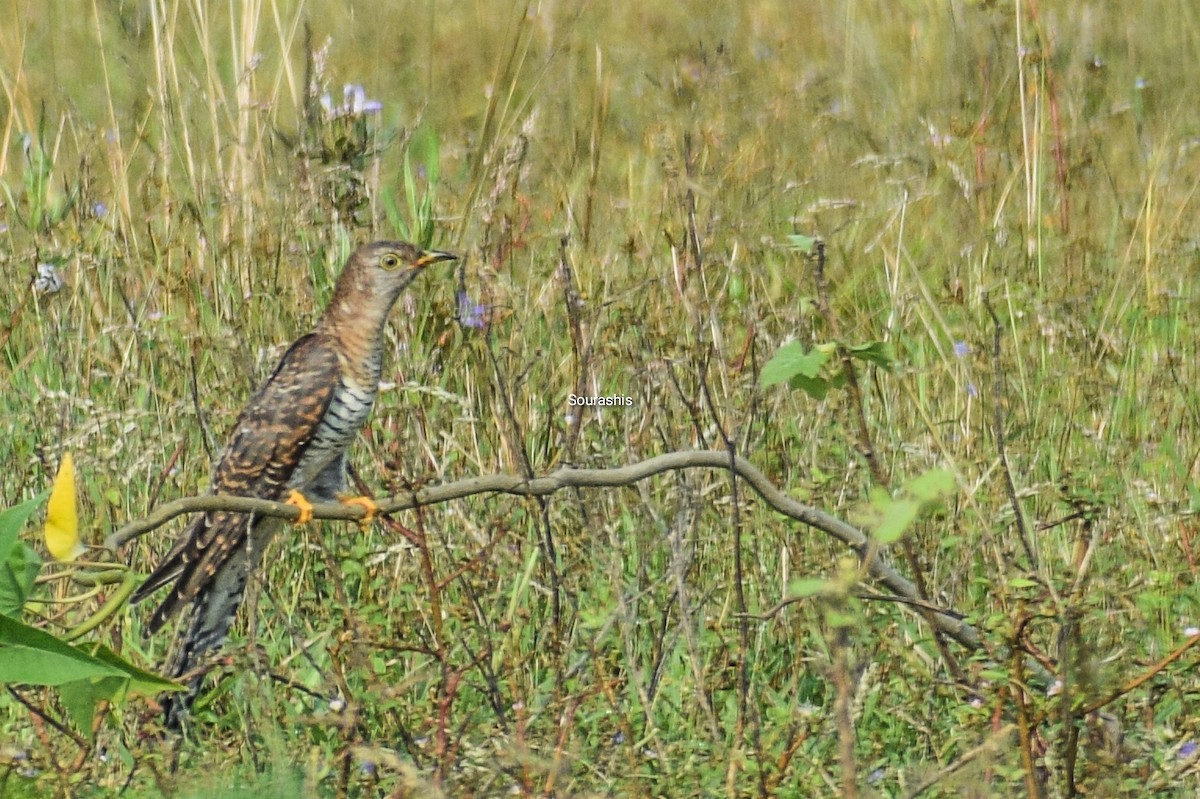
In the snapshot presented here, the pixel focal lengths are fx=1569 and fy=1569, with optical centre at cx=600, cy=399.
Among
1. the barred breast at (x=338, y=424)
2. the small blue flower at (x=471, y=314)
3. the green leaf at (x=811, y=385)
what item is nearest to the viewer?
the green leaf at (x=811, y=385)

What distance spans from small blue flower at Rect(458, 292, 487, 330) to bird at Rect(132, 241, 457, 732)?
7.0 inches

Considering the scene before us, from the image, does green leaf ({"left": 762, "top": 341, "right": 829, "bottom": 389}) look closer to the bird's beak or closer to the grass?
the grass

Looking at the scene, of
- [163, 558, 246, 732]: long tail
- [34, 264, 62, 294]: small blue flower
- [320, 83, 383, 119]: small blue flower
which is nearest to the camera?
[163, 558, 246, 732]: long tail

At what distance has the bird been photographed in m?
3.14

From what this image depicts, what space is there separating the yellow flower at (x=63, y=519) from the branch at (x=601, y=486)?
0.07m

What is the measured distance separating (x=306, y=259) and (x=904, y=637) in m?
1.90

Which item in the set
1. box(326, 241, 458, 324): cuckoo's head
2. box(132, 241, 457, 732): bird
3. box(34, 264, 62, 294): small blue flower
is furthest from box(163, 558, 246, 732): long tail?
box(34, 264, 62, 294): small blue flower

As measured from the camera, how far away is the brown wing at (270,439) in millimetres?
3197

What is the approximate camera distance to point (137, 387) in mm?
3877

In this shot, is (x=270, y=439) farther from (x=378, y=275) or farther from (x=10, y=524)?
→ (x=10, y=524)

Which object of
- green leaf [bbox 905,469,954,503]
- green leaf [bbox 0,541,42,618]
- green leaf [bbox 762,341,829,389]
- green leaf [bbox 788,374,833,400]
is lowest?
green leaf [bbox 0,541,42,618]

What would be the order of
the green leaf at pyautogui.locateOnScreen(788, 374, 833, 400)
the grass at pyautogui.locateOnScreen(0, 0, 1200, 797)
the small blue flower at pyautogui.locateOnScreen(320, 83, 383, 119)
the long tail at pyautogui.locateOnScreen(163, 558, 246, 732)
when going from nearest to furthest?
1. the green leaf at pyautogui.locateOnScreen(788, 374, 833, 400)
2. the grass at pyautogui.locateOnScreen(0, 0, 1200, 797)
3. the long tail at pyautogui.locateOnScreen(163, 558, 246, 732)
4. the small blue flower at pyautogui.locateOnScreen(320, 83, 383, 119)

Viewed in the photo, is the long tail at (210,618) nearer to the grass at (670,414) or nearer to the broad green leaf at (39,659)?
the grass at (670,414)

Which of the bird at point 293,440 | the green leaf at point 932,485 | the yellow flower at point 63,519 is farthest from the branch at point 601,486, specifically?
the bird at point 293,440
